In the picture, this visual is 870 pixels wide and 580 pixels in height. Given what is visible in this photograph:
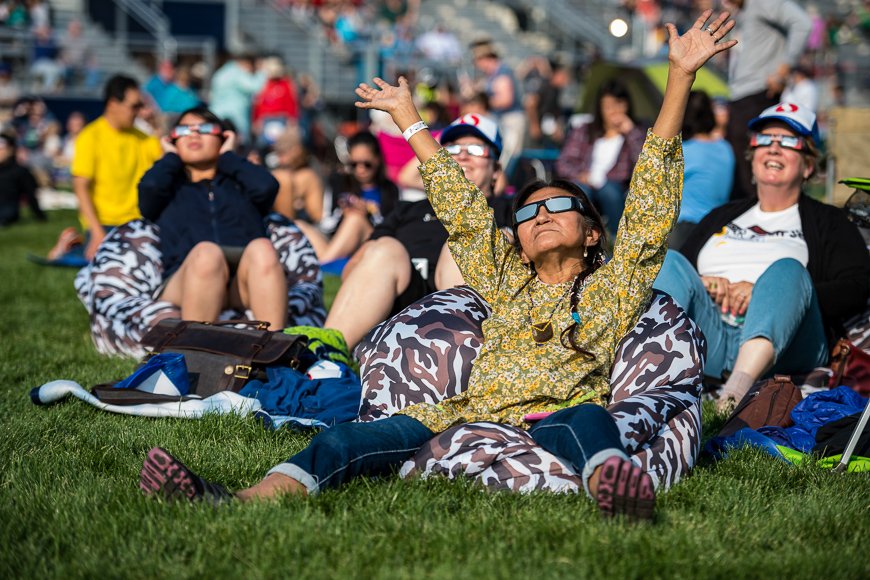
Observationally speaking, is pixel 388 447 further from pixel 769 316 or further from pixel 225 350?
pixel 769 316

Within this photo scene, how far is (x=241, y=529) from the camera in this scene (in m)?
3.46

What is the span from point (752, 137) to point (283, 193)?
529 cm

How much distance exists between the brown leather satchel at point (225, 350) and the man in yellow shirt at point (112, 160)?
4823 millimetres

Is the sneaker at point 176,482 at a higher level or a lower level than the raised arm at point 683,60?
lower

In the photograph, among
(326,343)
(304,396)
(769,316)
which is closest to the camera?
(304,396)

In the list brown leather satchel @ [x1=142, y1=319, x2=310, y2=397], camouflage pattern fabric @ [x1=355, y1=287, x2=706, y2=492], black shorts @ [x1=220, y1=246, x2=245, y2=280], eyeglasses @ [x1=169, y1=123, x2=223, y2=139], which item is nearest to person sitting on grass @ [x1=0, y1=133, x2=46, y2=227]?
eyeglasses @ [x1=169, y1=123, x2=223, y2=139]

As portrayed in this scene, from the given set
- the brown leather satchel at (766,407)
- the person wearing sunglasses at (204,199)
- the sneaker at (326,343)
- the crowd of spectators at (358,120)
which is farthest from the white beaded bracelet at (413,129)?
the crowd of spectators at (358,120)

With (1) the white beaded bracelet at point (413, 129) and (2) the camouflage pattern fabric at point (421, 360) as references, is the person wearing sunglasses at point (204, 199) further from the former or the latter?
(1) the white beaded bracelet at point (413, 129)

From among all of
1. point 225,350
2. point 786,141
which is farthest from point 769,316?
point 225,350

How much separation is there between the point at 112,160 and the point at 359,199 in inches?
93.6

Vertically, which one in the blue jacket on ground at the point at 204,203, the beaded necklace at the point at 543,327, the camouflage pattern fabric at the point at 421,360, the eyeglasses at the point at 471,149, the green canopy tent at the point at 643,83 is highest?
the green canopy tent at the point at 643,83

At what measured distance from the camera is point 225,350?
18.2 ft

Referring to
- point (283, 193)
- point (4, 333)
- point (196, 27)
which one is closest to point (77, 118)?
point (196, 27)

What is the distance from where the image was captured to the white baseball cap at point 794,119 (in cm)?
619
